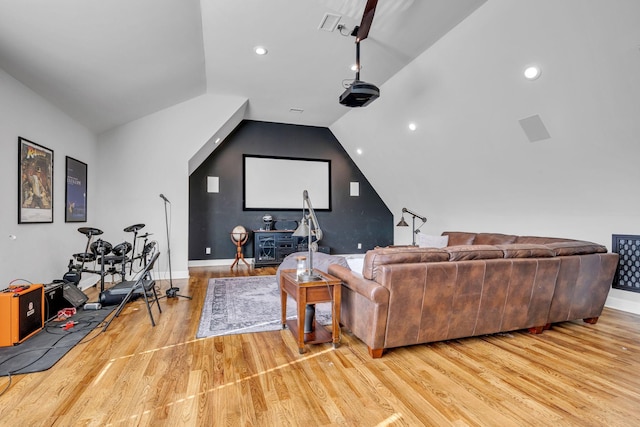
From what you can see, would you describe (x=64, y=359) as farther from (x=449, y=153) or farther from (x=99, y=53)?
(x=449, y=153)

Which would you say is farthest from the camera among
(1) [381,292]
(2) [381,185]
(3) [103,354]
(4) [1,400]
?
(2) [381,185]

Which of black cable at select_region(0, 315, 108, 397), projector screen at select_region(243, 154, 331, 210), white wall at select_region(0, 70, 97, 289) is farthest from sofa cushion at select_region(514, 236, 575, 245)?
white wall at select_region(0, 70, 97, 289)

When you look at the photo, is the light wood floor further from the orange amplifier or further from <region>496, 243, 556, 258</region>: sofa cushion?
<region>496, 243, 556, 258</region>: sofa cushion

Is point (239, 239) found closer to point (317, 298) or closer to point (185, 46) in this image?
point (185, 46)

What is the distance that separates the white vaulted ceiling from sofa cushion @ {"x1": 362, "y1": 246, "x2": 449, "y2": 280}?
95.7 inches

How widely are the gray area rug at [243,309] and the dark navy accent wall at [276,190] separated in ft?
6.72

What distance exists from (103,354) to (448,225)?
19.3 ft

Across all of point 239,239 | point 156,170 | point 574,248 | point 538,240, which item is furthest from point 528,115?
point 156,170

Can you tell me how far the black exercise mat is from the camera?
7.65 feet

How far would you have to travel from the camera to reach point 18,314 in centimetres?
271

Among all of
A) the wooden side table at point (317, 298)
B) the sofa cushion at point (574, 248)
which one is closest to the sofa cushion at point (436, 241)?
the sofa cushion at point (574, 248)

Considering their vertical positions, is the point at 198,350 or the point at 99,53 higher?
the point at 99,53

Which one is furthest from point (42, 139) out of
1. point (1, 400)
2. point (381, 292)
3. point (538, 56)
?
point (538, 56)

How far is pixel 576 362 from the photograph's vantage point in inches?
97.5
